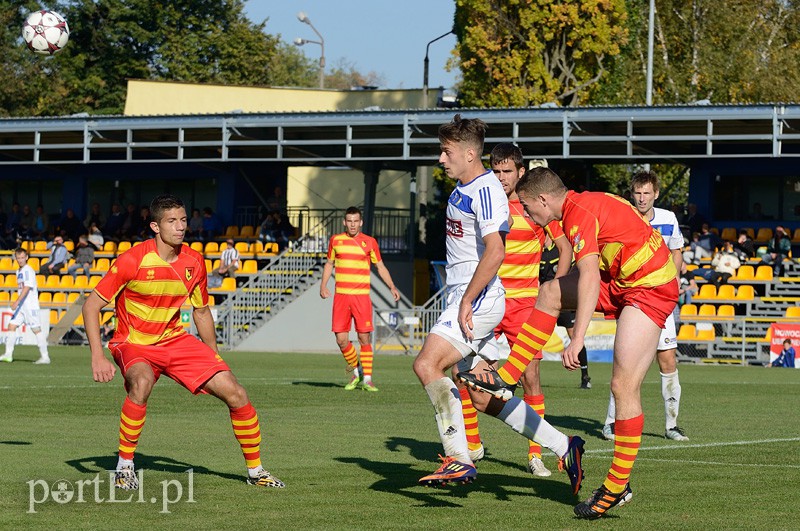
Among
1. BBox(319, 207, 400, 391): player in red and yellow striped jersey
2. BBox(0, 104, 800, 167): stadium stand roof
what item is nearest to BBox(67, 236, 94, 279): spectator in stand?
BBox(0, 104, 800, 167): stadium stand roof

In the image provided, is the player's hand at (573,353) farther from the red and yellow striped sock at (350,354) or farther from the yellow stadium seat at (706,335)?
the yellow stadium seat at (706,335)

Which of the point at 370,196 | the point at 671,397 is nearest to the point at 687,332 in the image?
the point at 370,196

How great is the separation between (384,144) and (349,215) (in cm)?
1857

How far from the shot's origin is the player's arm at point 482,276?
7891mm

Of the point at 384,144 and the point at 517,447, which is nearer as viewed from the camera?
the point at 517,447

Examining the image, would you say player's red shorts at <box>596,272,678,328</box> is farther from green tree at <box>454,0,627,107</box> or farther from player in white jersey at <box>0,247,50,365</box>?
green tree at <box>454,0,627,107</box>

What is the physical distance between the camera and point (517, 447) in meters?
10.8

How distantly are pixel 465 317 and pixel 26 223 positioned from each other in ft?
121

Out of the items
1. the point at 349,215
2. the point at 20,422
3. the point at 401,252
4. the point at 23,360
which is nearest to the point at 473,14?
the point at 401,252

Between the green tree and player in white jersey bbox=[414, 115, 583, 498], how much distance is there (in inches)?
1440

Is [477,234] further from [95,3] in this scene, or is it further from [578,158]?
[95,3]

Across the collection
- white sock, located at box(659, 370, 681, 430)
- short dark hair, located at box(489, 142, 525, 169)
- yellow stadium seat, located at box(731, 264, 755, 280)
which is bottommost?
white sock, located at box(659, 370, 681, 430)

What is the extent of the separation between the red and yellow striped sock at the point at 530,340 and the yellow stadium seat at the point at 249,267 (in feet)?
89.2

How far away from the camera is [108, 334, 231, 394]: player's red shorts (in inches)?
329
